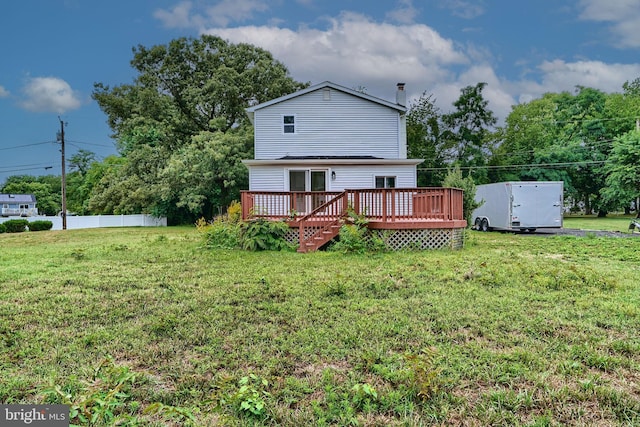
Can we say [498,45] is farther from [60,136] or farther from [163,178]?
[60,136]

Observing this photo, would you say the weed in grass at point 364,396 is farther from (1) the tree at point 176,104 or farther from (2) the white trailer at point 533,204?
(1) the tree at point 176,104

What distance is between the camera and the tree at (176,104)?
87.0 ft

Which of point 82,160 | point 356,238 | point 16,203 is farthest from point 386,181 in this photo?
point 16,203

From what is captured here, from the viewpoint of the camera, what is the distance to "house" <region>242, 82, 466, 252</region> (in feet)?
35.3

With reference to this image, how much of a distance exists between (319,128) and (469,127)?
1988cm

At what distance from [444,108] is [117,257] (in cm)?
2954

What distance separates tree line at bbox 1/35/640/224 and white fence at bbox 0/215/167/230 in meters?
0.84

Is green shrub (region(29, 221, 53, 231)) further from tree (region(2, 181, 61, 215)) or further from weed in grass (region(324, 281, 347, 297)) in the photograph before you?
tree (region(2, 181, 61, 215))

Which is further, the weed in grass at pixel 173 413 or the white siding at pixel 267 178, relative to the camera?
the white siding at pixel 267 178

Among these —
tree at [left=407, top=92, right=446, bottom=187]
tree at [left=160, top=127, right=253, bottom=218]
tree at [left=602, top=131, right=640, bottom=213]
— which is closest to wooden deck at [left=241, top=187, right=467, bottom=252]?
tree at [left=160, top=127, right=253, bottom=218]

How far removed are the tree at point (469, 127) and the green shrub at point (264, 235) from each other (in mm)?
24740

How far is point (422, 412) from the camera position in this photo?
244cm

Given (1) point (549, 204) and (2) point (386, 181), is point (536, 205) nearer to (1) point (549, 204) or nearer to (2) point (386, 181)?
(1) point (549, 204)

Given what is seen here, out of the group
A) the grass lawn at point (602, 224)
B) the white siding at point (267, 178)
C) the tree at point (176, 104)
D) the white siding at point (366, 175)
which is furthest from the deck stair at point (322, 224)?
the grass lawn at point (602, 224)
